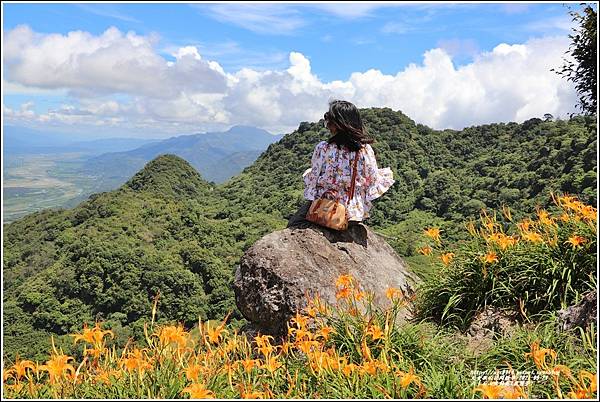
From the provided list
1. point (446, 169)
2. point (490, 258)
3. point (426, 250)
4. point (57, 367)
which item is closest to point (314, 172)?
point (426, 250)

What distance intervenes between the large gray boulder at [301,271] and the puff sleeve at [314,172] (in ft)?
1.18

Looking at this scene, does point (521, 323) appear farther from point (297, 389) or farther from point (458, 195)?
point (458, 195)

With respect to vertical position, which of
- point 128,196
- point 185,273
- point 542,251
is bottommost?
point 185,273

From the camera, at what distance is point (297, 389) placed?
9.71 ft

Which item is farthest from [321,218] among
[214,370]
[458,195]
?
[458,195]

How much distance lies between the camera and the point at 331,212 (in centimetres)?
522

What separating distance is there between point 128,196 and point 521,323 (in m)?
73.2

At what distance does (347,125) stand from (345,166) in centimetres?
44

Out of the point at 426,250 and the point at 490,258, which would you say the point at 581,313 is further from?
the point at 426,250

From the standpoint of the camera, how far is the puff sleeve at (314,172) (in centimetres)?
534

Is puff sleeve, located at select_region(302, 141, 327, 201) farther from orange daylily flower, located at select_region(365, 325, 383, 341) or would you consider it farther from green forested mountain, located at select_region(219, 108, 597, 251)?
green forested mountain, located at select_region(219, 108, 597, 251)

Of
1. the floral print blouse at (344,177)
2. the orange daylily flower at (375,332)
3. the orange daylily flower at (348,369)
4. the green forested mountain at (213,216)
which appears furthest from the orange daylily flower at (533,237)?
the green forested mountain at (213,216)

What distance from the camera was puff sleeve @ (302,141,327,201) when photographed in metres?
5.34

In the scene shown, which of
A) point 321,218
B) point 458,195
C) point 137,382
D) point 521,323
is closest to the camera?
point 137,382
